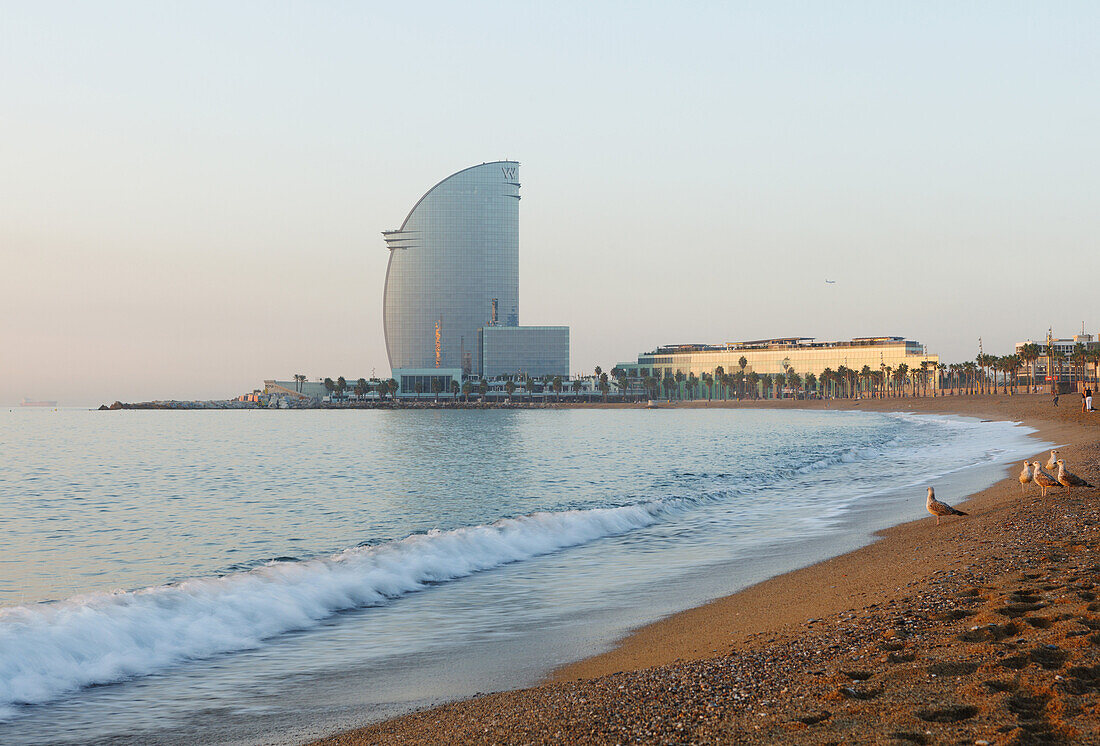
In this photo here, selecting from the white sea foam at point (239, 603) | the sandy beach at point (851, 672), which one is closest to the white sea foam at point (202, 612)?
the white sea foam at point (239, 603)

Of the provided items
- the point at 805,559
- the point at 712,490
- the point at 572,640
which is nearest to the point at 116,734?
the point at 572,640

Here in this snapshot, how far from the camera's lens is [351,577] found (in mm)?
13047

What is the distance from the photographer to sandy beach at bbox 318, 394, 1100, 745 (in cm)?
504

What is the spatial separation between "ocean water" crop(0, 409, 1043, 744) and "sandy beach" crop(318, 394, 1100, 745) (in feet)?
2.88

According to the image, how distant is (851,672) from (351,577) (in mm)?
8734

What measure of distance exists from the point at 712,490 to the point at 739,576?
14.6 metres

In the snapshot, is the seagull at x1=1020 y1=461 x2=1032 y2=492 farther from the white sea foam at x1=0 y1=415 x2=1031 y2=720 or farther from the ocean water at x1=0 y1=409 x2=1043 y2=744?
the white sea foam at x1=0 y1=415 x2=1031 y2=720

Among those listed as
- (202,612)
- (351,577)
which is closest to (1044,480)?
(351,577)

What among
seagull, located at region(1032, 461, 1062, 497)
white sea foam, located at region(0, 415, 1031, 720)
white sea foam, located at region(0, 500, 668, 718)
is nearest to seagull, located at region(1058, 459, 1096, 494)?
seagull, located at region(1032, 461, 1062, 497)

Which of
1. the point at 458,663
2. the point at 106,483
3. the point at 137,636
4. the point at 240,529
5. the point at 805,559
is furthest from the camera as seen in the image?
the point at 106,483

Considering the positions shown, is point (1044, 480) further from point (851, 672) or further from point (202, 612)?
point (202, 612)

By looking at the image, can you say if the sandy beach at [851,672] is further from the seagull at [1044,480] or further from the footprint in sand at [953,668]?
the seagull at [1044,480]

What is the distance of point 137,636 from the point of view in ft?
31.3

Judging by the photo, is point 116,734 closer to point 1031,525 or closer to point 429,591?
point 429,591
